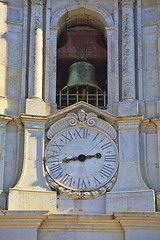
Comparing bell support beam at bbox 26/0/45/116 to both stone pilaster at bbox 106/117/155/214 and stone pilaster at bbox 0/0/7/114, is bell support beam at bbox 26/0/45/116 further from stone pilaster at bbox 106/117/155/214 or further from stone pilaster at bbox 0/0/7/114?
stone pilaster at bbox 106/117/155/214

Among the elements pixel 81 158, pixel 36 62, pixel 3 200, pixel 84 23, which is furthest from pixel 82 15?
pixel 3 200

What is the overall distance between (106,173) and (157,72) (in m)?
2.32

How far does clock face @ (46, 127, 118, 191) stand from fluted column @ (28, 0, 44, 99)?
40.9 inches

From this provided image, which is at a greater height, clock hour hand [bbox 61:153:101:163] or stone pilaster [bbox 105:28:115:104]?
stone pilaster [bbox 105:28:115:104]

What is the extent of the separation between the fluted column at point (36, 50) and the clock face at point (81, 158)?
3.41ft

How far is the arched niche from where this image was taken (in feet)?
46.6

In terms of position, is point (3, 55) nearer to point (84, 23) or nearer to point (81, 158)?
point (84, 23)

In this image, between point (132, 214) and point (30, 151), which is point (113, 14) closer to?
point (30, 151)

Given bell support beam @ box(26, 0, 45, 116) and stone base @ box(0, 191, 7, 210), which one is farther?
bell support beam @ box(26, 0, 45, 116)

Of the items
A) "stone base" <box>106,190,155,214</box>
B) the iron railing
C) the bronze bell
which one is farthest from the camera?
the bronze bell

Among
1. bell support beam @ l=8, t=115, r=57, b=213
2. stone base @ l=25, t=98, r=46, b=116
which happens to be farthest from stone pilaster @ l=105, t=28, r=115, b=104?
bell support beam @ l=8, t=115, r=57, b=213

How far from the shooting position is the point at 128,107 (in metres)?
13.6

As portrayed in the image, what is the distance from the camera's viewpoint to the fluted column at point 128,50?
13.8m

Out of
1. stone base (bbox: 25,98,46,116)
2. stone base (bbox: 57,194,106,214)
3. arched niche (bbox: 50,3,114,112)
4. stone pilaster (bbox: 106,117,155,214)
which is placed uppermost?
arched niche (bbox: 50,3,114,112)
